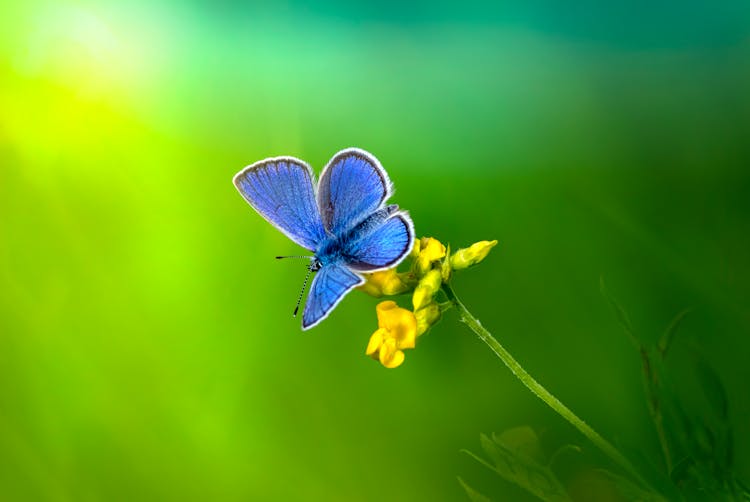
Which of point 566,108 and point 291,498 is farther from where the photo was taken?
point 566,108

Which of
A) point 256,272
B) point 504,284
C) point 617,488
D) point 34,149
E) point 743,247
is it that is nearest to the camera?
point 617,488

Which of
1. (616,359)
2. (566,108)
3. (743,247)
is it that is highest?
(566,108)

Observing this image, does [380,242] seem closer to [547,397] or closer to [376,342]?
[376,342]

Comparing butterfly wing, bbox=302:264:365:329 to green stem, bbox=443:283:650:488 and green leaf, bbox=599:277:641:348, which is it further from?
green leaf, bbox=599:277:641:348

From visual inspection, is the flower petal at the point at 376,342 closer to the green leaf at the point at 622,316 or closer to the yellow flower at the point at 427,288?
the yellow flower at the point at 427,288

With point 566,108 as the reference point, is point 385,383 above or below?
below

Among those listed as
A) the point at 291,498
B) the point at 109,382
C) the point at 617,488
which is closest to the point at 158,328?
the point at 109,382

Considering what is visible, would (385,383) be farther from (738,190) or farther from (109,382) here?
(738,190)

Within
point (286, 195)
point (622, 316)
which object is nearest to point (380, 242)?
point (286, 195)
